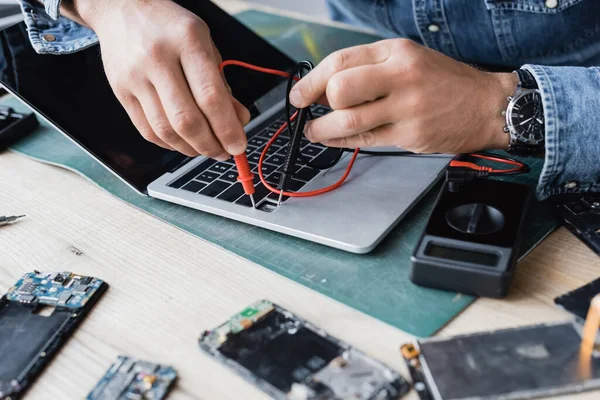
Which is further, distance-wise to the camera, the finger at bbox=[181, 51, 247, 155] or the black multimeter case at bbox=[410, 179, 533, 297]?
the finger at bbox=[181, 51, 247, 155]

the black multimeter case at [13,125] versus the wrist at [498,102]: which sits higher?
the wrist at [498,102]

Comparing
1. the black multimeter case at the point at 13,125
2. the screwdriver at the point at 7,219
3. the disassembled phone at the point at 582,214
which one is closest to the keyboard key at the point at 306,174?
the disassembled phone at the point at 582,214

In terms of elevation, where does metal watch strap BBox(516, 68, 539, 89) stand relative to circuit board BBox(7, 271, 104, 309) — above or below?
above

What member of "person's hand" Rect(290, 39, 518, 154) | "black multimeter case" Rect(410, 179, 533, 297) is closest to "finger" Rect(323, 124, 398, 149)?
"person's hand" Rect(290, 39, 518, 154)

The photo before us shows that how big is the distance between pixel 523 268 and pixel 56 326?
51cm

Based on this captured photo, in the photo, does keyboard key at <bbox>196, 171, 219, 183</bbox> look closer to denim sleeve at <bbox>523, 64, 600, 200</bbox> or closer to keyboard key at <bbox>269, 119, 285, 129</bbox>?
keyboard key at <bbox>269, 119, 285, 129</bbox>

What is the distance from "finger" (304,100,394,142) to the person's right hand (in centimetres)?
10

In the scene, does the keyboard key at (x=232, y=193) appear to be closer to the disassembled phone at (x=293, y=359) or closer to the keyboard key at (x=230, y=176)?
the keyboard key at (x=230, y=176)

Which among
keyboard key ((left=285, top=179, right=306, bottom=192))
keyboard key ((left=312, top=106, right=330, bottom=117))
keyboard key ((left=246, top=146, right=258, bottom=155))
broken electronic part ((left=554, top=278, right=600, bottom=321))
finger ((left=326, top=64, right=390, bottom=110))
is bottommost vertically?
keyboard key ((left=246, top=146, right=258, bottom=155))

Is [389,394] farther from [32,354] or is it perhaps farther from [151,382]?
[32,354]

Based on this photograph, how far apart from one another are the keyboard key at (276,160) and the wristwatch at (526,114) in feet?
1.03

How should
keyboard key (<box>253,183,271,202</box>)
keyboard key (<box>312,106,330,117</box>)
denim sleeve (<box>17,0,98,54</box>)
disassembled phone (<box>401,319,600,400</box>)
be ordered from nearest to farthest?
disassembled phone (<box>401,319,600,400</box>), keyboard key (<box>253,183,271,202</box>), denim sleeve (<box>17,0,98,54</box>), keyboard key (<box>312,106,330,117</box>)

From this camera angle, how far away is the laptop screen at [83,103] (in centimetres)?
84

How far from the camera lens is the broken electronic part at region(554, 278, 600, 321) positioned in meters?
0.56
